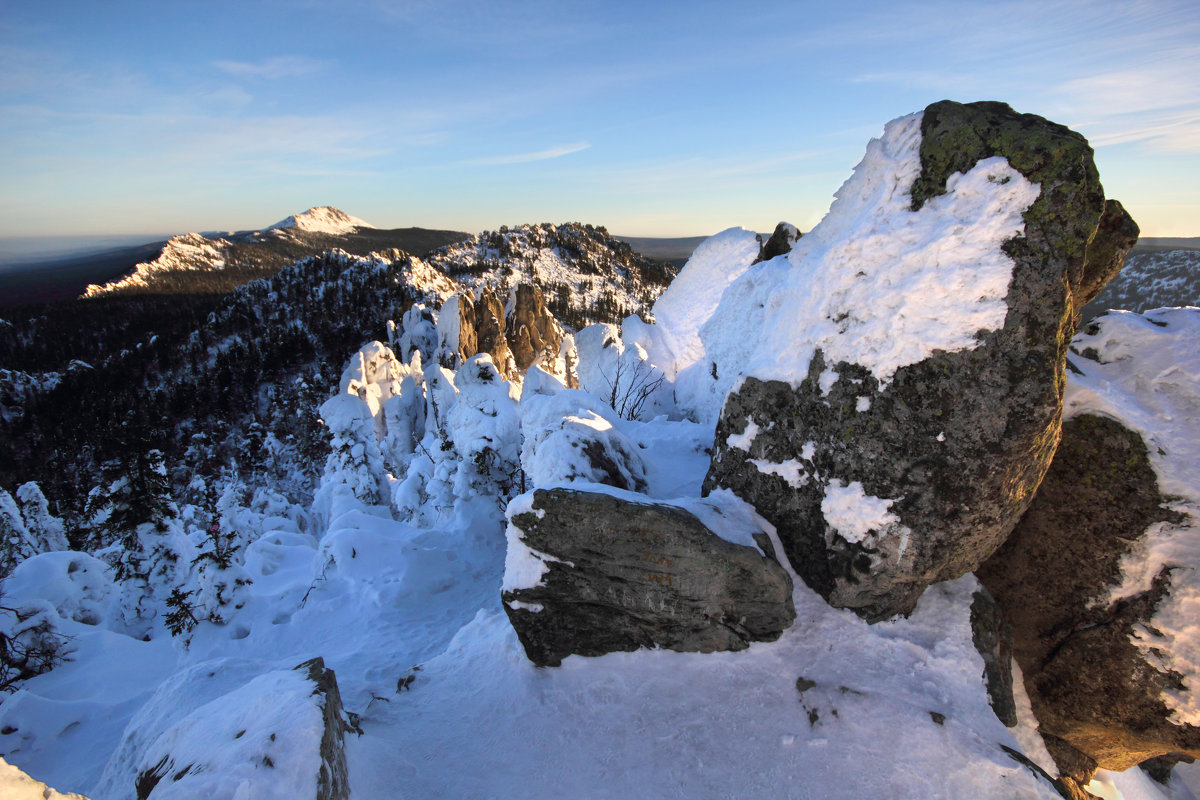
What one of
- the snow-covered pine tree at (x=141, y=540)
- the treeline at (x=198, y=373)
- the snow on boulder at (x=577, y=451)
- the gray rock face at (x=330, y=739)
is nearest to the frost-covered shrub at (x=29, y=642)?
the snow-covered pine tree at (x=141, y=540)

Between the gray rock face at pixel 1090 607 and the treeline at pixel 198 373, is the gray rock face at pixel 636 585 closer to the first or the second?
the gray rock face at pixel 1090 607

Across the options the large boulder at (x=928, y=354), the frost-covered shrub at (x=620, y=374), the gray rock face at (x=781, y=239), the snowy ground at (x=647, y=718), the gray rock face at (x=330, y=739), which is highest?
the gray rock face at (x=781, y=239)

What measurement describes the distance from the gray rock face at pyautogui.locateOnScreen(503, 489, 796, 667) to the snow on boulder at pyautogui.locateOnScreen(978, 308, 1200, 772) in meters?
3.67

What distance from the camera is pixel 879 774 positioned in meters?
5.10

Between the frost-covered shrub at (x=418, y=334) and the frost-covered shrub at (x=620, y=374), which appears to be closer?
the frost-covered shrub at (x=620, y=374)

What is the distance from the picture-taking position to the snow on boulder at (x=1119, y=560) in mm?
5914

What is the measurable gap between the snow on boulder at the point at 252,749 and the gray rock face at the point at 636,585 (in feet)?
8.56

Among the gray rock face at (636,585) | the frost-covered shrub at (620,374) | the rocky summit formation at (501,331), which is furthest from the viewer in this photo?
the rocky summit formation at (501,331)

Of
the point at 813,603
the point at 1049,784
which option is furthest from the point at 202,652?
the point at 1049,784

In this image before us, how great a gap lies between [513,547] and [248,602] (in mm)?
8685

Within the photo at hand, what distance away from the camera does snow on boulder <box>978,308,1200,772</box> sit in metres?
5.91

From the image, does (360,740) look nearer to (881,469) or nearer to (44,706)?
(44,706)

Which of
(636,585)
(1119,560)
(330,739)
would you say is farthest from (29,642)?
(1119,560)

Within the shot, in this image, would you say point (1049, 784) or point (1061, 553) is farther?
point (1061, 553)
